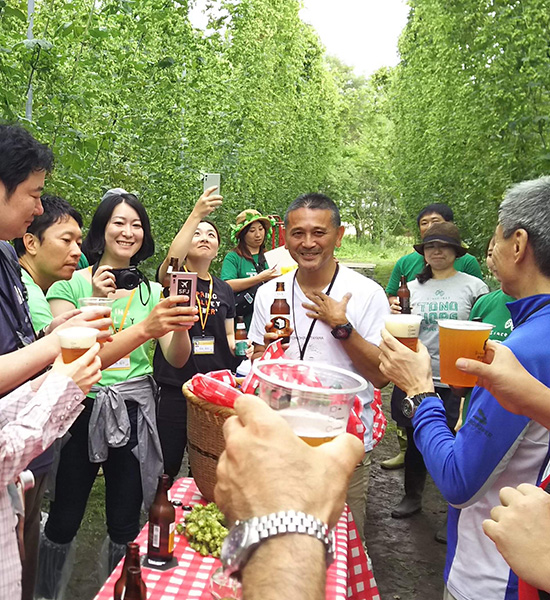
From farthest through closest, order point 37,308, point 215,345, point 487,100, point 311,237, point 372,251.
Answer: point 372,251
point 487,100
point 215,345
point 311,237
point 37,308

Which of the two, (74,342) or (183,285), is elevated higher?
(183,285)

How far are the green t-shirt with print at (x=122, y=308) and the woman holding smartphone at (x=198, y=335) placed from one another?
2.23 feet

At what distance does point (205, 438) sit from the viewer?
2383 millimetres

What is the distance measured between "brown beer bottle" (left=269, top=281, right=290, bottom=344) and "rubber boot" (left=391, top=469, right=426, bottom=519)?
8.85 feet

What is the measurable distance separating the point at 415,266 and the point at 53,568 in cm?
414

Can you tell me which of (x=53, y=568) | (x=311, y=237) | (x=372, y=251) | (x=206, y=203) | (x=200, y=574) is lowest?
(x=372, y=251)

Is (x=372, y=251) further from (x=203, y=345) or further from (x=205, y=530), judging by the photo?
(x=205, y=530)

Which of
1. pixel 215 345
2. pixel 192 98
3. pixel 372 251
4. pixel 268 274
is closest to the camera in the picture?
pixel 215 345

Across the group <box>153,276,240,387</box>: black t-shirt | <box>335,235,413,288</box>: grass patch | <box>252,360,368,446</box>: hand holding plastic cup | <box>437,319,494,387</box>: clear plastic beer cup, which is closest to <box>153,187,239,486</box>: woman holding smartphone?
<box>153,276,240,387</box>: black t-shirt

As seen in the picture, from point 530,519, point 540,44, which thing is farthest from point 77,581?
point 540,44

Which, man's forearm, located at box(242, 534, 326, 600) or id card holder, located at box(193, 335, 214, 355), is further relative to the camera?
id card holder, located at box(193, 335, 214, 355)

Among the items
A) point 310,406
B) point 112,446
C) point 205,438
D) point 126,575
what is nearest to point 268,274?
point 112,446

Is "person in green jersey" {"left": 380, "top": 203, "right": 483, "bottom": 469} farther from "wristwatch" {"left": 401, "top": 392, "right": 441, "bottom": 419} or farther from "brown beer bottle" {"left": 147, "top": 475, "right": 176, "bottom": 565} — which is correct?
"brown beer bottle" {"left": 147, "top": 475, "right": 176, "bottom": 565}

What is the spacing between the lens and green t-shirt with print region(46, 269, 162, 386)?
347 centimetres
